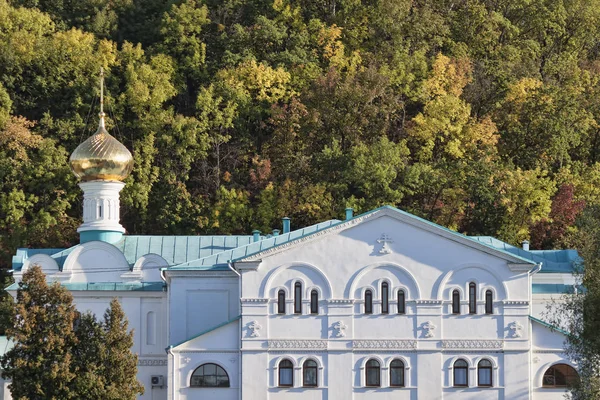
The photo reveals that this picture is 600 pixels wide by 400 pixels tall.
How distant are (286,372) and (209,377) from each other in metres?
2.24

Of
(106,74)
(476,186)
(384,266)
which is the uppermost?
(106,74)

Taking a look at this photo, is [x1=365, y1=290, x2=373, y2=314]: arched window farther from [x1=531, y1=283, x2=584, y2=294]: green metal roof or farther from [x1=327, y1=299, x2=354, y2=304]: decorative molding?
[x1=531, y1=283, x2=584, y2=294]: green metal roof

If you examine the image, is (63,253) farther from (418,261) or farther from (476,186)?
(476,186)

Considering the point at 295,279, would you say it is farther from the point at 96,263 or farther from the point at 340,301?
the point at 96,263

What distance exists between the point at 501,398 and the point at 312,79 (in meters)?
25.2

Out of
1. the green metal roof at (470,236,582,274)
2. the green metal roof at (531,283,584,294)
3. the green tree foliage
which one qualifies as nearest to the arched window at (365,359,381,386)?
the green metal roof at (470,236,582,274)

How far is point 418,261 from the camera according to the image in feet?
194

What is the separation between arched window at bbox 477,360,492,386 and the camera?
58.5m

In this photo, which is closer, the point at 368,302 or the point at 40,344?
the point at 40,344

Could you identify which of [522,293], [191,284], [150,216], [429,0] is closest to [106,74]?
[150,216]

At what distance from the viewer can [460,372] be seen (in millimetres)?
58656

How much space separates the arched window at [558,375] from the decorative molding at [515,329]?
1.36 m

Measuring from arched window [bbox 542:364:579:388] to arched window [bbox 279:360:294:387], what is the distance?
7309 mm

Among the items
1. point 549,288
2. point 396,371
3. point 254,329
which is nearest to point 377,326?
point 396,371
